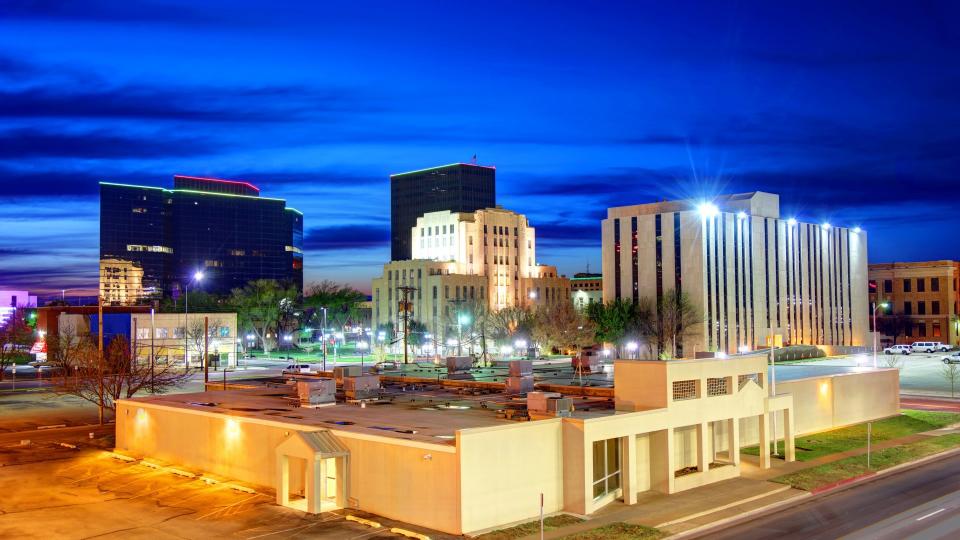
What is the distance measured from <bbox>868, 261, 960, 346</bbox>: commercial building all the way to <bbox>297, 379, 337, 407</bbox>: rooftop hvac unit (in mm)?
125715

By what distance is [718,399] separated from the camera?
36438mm

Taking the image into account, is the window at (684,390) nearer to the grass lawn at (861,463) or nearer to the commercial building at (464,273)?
the grass lawn at (861,463)

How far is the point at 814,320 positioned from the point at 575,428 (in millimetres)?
112180

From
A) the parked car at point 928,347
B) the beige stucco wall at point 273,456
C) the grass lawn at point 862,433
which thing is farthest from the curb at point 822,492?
the parked car at point 928,347

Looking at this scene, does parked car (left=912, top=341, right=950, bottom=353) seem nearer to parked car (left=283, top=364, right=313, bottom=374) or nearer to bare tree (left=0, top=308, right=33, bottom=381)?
parked car (left=283, top=364, right=313, bottom=374)

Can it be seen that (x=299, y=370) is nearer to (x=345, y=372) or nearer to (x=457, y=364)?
(x=457, y=364)

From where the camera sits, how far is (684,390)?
116 ft

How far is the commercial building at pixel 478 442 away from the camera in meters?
28.4

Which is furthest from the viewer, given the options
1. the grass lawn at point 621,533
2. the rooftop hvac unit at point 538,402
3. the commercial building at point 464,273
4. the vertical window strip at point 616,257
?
the commercial building at point 464,273

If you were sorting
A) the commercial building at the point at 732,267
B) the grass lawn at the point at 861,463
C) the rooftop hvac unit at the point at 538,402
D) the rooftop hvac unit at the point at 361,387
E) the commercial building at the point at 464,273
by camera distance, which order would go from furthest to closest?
the commercial building at the point at 464,273, the commercial building at the point at 732,267, the rooftop hvac unit at the point at 361,387, the grass lawn at the point at 861,463, the rooftop hvac unit at the point at 538,402

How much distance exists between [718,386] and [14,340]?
336 feet

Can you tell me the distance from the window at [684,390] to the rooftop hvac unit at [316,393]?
55.1 ft

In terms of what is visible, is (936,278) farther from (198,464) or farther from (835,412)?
(198,464)

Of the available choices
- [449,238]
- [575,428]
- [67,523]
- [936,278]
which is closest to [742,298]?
[936,278]
